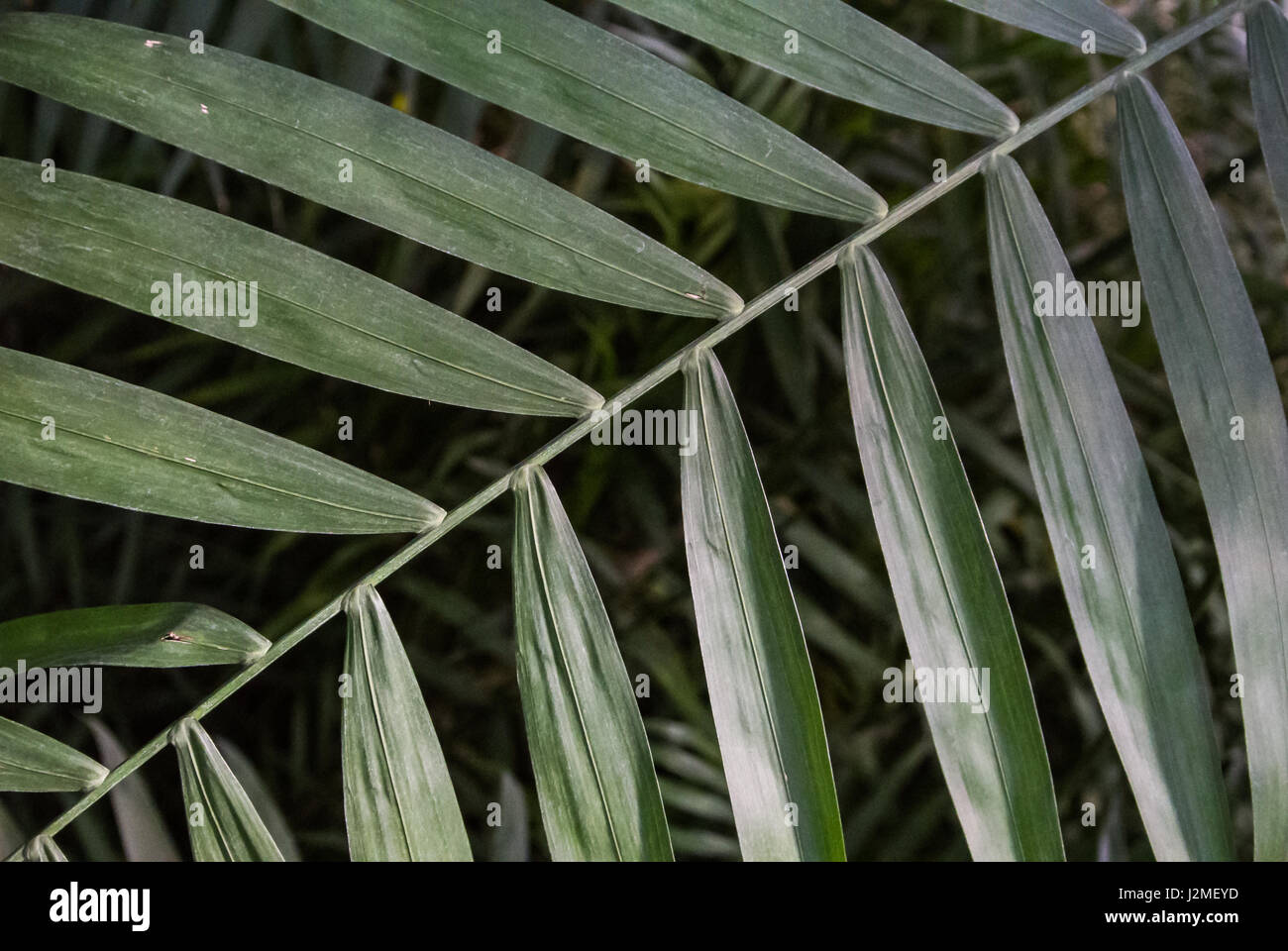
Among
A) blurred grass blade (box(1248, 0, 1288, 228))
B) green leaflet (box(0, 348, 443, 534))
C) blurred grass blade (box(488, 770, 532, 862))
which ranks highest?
blurred grass blade (box(1248, 0, 1288, 228))

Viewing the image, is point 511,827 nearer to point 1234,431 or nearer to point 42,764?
point 42,764

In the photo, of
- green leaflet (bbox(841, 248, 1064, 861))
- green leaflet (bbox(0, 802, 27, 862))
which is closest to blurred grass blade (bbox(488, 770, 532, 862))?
green leaflet (bbox(0, 802, 27, 862))

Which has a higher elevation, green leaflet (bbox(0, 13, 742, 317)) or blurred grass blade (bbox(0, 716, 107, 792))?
green leaflet (bbox(0, 13, 742, 317))

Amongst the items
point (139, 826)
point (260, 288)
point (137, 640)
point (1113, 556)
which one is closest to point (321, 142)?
point (260, 288)

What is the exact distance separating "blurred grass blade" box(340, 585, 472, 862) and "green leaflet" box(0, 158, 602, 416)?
0.09 metres

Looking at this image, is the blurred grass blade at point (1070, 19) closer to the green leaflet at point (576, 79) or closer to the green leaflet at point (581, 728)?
the green leaflet at point (576, 79)

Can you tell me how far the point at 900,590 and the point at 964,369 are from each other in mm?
456

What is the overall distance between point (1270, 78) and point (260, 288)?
0.39 m

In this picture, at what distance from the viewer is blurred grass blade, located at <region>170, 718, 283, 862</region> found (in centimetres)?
31

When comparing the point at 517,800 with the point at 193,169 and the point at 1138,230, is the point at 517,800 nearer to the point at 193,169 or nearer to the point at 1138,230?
the point at 1138,230

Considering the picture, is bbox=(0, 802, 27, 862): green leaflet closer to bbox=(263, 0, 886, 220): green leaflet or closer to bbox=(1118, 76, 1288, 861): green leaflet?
bbox=(263, 0, 886, 220): green leaflet

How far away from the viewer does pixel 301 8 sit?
0.30 meters

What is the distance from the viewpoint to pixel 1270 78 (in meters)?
0.32

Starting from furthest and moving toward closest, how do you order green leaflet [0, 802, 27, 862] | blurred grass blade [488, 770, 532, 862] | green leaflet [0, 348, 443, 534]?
1. blurred grass blade [488, 770, 532, 862]
2. green leaflet [0, 802, 27, 862]
3. green leaflet [0, 348, 443, 534]
